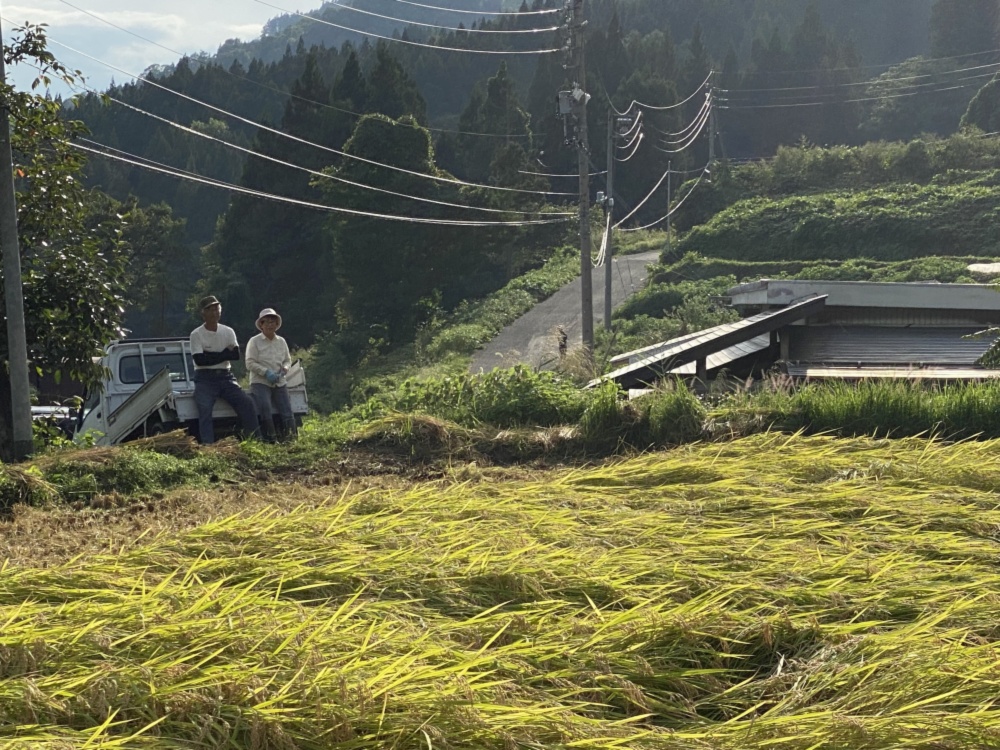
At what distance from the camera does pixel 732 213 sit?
4119 cm

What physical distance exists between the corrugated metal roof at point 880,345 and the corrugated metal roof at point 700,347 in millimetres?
731

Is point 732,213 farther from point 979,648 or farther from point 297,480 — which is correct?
point 979,648

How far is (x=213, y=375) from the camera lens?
30.5 feet

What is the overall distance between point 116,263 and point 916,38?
378ft

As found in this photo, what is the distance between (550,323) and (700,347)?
23.0 metres

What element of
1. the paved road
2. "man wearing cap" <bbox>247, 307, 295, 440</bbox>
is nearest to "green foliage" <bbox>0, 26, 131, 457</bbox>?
"man wearing cap" <bbox>247, 307, 295, 440</bbox>

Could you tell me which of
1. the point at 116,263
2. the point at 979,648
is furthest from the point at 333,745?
the point at 116,263

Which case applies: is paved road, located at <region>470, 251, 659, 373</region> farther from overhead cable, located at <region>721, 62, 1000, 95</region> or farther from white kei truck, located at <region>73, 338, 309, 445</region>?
overhead cable, located at <region>721, 62, 1000, 95</region>

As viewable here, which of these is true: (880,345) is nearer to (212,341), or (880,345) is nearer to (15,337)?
(212,341)

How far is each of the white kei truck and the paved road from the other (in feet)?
35.7

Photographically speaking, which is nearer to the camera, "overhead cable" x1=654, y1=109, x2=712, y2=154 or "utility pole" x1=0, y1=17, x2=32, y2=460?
"utility pole" x1=0, y1=17, x2=32, y2=460

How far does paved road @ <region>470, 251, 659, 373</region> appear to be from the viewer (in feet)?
90.2

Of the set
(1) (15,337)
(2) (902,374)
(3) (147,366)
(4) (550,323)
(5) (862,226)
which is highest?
(5) (862,226)

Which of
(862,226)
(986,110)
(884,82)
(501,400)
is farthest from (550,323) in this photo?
(884,82)
